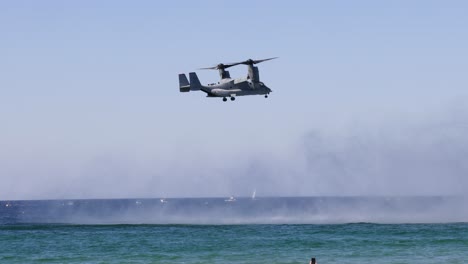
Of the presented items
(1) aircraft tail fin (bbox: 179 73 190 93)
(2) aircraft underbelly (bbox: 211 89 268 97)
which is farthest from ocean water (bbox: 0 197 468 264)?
(1) aircraft tail fin (bbox: 179 73 190 93)

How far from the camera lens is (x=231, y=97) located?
75.3m

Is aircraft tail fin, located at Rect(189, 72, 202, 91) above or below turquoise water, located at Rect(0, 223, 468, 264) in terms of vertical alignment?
above

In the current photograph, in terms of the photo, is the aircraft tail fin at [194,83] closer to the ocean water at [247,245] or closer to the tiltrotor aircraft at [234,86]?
the tiltrotor aircraft at [234,86]

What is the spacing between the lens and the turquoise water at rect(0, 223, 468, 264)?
71.4 meters

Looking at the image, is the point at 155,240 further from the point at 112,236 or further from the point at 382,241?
the point at 382,241

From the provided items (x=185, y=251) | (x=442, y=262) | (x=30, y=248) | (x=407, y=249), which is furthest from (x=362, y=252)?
(x=30, y=248)

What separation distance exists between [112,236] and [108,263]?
3227 cm

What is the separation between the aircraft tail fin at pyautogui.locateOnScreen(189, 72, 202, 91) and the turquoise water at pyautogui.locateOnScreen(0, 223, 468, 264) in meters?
16.5

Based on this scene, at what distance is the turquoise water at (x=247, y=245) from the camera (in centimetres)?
7138

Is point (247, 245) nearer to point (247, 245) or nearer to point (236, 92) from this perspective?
point (247, 245)

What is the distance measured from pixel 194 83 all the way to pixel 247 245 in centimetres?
1990

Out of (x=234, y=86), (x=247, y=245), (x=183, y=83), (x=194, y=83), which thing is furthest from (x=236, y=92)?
(x=247, y=245)

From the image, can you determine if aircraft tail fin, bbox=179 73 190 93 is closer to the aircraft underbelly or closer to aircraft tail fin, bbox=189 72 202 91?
aircraft tail fin, bbox=189 72 202 91

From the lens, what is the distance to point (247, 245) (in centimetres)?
→ 8400
